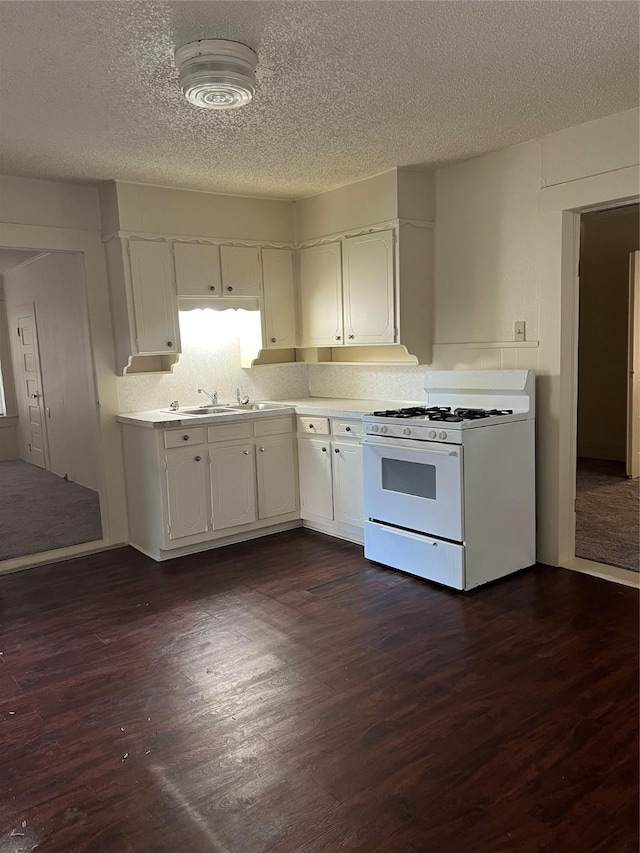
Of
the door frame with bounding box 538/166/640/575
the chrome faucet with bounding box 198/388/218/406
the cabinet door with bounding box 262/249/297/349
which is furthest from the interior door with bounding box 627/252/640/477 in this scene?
the chrome faucet with bounding box 198/388/218/406

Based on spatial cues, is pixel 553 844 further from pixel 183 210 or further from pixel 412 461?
pixel 183 210

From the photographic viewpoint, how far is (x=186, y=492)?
14.2 ft

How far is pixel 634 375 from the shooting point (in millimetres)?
5934

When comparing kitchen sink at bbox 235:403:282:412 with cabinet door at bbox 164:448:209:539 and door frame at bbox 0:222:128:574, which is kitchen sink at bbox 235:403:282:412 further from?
door frame at bbox 0:222:128:574

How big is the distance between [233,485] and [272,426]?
1.69 ft

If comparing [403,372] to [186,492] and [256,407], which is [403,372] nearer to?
[256,407]

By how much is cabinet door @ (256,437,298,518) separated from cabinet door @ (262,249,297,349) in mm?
836

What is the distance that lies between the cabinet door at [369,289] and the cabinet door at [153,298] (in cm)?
123

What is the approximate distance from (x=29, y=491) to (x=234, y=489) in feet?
10.0

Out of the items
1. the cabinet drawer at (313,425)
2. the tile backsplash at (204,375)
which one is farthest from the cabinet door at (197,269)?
the cabinet drawer at (313,425)

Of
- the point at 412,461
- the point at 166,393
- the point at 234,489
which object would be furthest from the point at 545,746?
the point at 166,393


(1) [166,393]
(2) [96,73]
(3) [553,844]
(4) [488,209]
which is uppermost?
(2) [96,73]

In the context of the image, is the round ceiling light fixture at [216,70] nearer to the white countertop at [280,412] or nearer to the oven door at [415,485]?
the oven door at [415,485]

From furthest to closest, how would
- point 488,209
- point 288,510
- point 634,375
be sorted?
point 634,375 < point 288,510 < point 488,209
